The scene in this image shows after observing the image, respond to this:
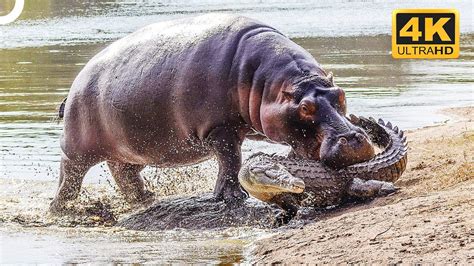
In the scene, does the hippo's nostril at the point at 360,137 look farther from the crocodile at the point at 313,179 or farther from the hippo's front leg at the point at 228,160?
the hippo's front leg at the point at 228,160

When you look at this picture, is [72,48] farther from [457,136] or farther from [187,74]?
[187,74]

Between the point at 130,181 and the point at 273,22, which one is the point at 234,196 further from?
the point at 273,22

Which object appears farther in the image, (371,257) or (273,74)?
(273,74)

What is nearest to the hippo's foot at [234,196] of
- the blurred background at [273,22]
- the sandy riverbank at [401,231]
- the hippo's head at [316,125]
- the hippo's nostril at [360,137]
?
the hippo's head at [316,125]

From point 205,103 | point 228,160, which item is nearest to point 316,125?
point 228,160

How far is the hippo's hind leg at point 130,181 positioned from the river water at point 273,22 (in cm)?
88

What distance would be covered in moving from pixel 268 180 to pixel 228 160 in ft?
2.86

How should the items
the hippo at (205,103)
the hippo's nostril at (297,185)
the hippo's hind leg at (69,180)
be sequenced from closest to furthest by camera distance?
the hippo's nostril at (297,185), the hippo at (205,103), the hippo's hind leg at (69,180)

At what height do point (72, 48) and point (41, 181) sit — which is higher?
point (41, 181)

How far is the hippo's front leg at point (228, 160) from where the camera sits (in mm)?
7188

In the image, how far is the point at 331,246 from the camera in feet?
17.9

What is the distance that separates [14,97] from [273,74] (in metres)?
9.08

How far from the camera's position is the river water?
39.1 ft

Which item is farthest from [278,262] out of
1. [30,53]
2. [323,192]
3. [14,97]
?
[30,53]
